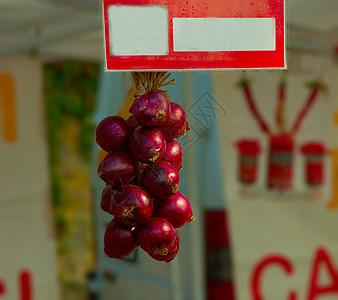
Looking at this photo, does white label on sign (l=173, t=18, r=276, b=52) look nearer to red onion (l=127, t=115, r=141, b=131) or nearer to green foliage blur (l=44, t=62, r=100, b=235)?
red onion (l=127, t=115, r=141, b=131)

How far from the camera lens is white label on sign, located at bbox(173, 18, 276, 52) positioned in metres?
0.65

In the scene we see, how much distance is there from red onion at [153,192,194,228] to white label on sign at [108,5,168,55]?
198 millimetres

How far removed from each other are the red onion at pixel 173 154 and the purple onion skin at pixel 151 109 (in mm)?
49

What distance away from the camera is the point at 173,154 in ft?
2.31

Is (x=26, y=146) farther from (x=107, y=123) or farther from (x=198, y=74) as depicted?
(x=107, y=123)

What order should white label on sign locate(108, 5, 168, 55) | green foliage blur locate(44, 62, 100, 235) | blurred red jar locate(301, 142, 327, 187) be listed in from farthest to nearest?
green foliage blur locate(44, 62, 100, 235) → blurred red jar locate(301, 142, 327, 187) → white label on sign locate(108, 5, 168, 55)

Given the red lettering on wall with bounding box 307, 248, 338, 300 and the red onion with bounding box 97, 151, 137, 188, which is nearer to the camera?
the red onion with bounding box 97, 151, 137, 188

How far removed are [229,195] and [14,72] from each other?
1171 mm

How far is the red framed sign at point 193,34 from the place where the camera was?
64cm

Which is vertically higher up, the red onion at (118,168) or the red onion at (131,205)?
the red onion at (118,168)

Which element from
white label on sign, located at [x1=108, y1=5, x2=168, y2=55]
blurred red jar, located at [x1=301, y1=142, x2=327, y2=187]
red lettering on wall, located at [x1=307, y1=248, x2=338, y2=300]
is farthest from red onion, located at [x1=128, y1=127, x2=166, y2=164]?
red lettering on wall, located at [x1=307, y1=248, x2=338, y2=300]

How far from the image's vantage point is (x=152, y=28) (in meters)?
0.64

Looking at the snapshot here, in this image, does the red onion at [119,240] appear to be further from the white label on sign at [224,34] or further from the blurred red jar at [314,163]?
the blurred red jar at [314,163]

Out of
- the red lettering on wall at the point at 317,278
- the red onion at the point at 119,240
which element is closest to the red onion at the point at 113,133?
the red onion at the point at 119,240
